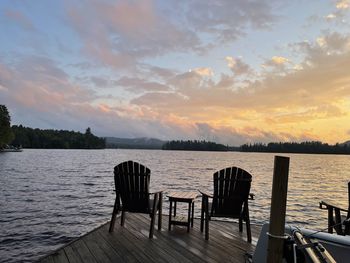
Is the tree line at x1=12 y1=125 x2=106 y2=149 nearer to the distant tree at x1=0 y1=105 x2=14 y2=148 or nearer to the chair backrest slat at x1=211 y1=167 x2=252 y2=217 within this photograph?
the distant tree at x1=0 y1=105 x2=14 y2=148

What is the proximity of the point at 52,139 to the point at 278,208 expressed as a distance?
12226 cm

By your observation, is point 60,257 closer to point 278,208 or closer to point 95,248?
point 95,248

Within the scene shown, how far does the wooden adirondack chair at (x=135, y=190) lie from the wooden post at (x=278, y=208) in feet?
9.91

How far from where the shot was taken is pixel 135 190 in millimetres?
4941

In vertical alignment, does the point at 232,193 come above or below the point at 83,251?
above

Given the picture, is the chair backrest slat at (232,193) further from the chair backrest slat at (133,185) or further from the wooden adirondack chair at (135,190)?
the chair backrest slat at (133,185)

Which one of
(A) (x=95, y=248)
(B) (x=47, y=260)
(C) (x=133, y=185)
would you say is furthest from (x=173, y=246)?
(B) (x=47, y=260)

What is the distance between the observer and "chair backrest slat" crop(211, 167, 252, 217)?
192 inches

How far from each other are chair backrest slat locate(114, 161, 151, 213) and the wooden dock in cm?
41

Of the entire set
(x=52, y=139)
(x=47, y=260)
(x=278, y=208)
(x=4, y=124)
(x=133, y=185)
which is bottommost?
(x=47, y=260)

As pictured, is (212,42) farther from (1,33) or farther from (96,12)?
(1,33)

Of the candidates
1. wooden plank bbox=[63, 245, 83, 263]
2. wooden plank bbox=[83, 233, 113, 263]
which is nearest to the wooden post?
wooden plank bbox=[83, 233, 113, 263]

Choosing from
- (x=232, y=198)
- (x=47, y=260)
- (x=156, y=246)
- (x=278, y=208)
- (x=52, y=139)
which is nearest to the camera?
(x=278, y=208)

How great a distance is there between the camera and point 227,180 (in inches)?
196
